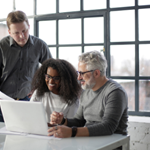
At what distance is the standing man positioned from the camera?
1.54 meters

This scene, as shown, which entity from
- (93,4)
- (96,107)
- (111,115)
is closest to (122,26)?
(93,4)

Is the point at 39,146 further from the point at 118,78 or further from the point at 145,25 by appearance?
the point at 145,25

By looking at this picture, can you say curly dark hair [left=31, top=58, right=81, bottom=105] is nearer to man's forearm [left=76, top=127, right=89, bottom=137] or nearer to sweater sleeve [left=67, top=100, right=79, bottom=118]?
sweater sleeve [left=67, top=100, right=79, bottom=118]

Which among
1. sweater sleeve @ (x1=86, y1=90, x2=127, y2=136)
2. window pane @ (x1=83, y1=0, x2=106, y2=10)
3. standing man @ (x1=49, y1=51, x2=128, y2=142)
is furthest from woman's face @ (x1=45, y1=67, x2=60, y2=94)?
window pane @ (x1=83, y1=0, x2=106, y2=10)

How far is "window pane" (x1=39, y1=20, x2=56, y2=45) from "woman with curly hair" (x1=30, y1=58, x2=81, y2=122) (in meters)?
1.37

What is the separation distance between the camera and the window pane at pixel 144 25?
300 cm

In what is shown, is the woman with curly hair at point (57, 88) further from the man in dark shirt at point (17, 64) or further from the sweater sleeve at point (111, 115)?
the sweater sleeve at point (111, 115)

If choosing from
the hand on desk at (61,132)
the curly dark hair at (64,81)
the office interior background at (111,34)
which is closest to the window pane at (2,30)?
the office interior background at (111,34)

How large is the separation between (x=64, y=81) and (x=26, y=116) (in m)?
0.69

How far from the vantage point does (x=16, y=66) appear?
259 cm

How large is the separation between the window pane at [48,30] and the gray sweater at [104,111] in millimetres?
1787

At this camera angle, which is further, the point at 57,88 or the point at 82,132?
the point at 57,88

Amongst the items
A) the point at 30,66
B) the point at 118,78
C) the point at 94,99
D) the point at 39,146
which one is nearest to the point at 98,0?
the point at 118,78

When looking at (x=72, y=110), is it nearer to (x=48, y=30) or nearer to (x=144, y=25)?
(x=144, y=25)
